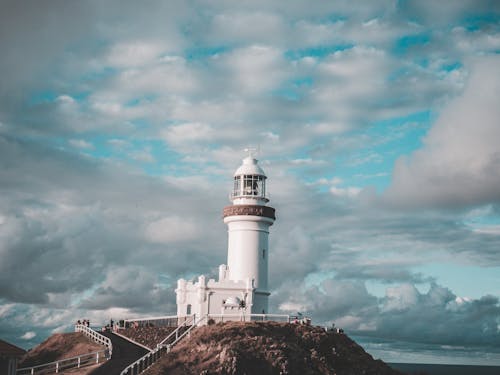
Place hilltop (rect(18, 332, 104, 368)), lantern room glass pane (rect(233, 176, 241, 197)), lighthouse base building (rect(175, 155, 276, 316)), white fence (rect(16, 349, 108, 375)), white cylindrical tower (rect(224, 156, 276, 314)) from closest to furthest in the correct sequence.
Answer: white fence (rect(16, 349, 108, 375))
hilltop (rect(18, 332, 104, 368))
lighthouse base building (rect(175, 155, 276, 316))
white cylindrical tower (rect(224, 156, 276, 314))
lantern room glass pane (rect(233, 176, 241, 197))

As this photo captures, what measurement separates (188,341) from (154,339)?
6.44m

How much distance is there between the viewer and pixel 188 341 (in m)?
46.6

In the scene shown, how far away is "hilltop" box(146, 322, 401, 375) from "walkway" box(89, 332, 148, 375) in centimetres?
259

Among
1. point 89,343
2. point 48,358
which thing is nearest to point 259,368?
point 89,343

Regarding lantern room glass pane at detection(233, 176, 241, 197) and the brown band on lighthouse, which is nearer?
the brown band on lighthouse

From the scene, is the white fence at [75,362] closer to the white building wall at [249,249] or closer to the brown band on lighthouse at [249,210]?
the white building wall at [249,249]

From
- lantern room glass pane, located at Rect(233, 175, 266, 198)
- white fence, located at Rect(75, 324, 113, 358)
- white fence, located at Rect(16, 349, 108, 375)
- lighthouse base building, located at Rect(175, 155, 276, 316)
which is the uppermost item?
lantern room glass pane, located at Rect(233, 175, 266, 198)

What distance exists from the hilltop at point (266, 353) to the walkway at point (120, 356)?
259 cm

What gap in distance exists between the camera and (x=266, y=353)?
43875 mm

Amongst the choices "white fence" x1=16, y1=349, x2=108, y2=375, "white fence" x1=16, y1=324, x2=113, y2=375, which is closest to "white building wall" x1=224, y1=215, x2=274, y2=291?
"white fence" x1=16, y1=324, x2=113, y2=375

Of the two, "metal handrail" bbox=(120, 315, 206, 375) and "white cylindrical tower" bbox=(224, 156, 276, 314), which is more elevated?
"white cylindrical tower" bbox=(224, 156, 276, 314)

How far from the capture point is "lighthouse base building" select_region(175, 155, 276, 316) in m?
56.2

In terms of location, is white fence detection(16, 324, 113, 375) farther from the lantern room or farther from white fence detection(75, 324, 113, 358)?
the lantern room

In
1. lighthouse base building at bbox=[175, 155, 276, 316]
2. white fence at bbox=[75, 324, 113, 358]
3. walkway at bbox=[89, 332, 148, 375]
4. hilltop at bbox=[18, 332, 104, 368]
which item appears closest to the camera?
walkway at bbox=[89, 332, 148, 375]
